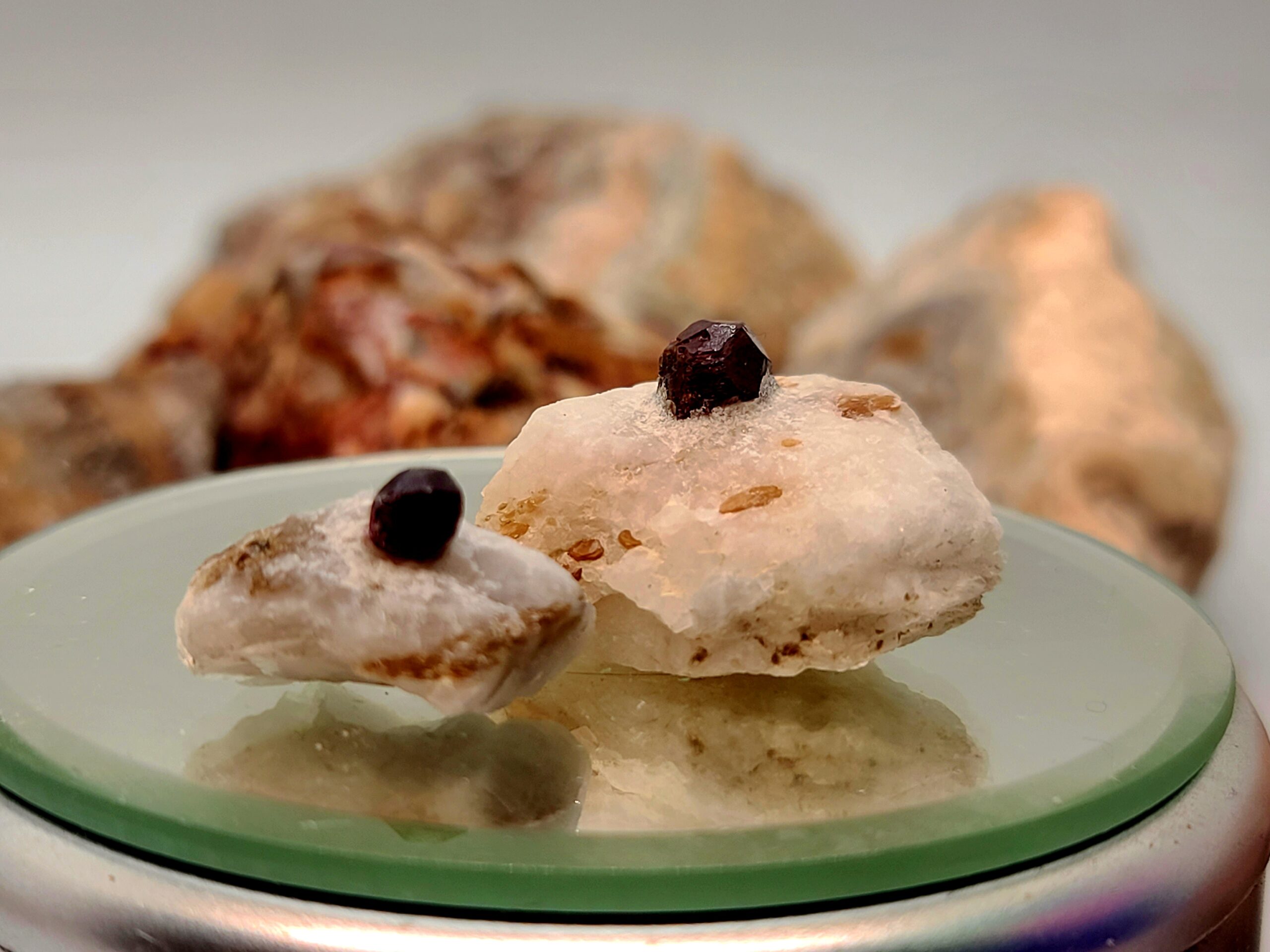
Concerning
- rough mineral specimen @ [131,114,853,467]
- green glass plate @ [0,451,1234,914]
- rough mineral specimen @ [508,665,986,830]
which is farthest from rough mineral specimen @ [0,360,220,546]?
rough mineral specimen @ [508,665,986,830]

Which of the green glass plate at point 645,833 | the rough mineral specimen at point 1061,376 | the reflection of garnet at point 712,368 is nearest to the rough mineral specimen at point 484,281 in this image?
the rough mineral specimen at point 1061,376

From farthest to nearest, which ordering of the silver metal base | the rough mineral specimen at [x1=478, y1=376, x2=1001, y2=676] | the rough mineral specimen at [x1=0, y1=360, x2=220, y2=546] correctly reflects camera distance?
1. the rough mineral specimen at [x1=0, y1=360, x2=220, y2=546]
2. the rough mineral specimen at [x1=478, y1=376, x2=1001, y2=676]
3. the silver metal base

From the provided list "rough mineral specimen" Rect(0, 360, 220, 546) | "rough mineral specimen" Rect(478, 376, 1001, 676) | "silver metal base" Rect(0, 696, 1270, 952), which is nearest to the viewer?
"silver metal base" Rect(0, 696, 1270, 952)

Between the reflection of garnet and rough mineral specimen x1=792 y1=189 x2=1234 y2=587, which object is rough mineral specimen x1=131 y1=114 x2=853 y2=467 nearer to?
rough mineral specimen x1=792 y1=189 x2=1234 y2=587

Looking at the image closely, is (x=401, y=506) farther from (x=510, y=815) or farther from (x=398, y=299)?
(x=398, y=299)

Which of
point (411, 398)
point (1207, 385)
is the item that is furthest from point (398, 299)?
point (1207, 385)

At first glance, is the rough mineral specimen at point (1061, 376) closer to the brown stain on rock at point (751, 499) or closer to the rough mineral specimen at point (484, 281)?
the rough mineral specimen at point (484, 281)
